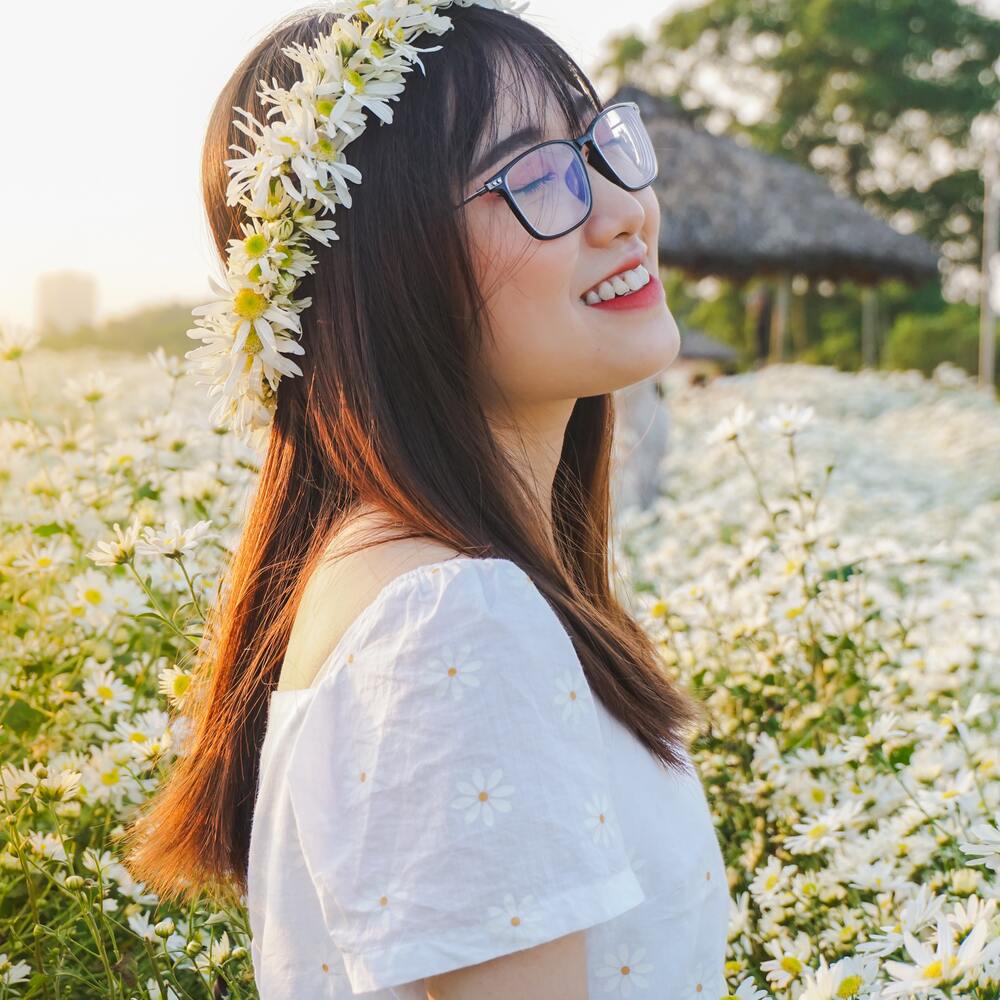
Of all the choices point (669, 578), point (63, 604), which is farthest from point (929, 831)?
point (669, 578)

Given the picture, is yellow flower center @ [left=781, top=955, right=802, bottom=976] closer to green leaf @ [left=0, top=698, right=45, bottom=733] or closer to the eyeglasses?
the eyeglasses

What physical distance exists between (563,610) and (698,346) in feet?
55.1

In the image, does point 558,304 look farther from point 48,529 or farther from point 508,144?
point 48,529

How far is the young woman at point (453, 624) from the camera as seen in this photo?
88cm

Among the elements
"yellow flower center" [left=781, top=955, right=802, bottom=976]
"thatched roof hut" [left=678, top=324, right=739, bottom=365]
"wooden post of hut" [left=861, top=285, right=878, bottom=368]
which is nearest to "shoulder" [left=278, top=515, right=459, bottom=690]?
"yellow flower center" [left=781, top=955, right=802, bottom=976]

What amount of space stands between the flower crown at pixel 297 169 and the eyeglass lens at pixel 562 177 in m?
0.16

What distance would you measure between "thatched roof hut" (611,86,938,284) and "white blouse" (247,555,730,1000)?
818cm

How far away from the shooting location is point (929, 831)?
1.70 metres

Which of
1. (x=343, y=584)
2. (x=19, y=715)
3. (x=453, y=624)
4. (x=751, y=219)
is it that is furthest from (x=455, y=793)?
(x=751, y=219)

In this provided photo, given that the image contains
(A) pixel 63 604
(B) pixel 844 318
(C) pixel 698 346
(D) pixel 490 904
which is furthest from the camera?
(B) pixel 844 318

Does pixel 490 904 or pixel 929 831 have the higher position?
pixel 490 904

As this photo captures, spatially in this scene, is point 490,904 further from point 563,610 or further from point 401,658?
point 563,610

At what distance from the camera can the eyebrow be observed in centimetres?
120

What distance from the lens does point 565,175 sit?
1236 mm
